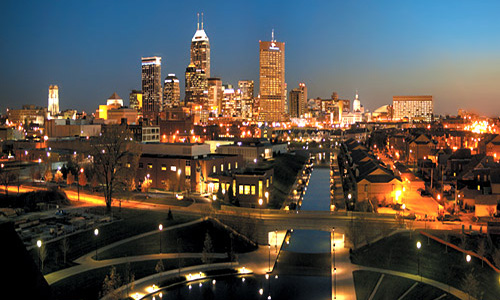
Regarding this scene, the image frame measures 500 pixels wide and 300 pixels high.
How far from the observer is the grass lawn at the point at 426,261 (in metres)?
27.6

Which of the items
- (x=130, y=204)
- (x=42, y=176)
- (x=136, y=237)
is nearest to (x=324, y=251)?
(x=136, y=237)

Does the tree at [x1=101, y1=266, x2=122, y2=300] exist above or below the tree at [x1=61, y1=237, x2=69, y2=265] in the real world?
below

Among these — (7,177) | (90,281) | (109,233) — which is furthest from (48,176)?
(90,281)

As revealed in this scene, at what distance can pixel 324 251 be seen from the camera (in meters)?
37.8

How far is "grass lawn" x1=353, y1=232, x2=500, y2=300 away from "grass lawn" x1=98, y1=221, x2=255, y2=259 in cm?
929

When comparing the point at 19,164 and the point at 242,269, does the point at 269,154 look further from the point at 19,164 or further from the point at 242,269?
the point at 242,269

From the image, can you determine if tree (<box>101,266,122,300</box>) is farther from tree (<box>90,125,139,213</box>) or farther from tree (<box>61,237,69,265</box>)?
tree (<box>90,125,139,213</box>)

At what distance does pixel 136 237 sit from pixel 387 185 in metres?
25.3

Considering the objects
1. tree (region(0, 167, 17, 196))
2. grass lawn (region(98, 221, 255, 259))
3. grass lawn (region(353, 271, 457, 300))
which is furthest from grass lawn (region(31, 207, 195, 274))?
grass lawn (region(353, 271, 457, 300))

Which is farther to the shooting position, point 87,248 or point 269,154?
point 269,154

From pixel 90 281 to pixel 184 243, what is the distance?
890cm

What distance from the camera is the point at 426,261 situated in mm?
31078

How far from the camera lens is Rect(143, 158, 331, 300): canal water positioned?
91.9 feet

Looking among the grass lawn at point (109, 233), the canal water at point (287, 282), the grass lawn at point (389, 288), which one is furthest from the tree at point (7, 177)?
the grass lawn at point (389, 288)
